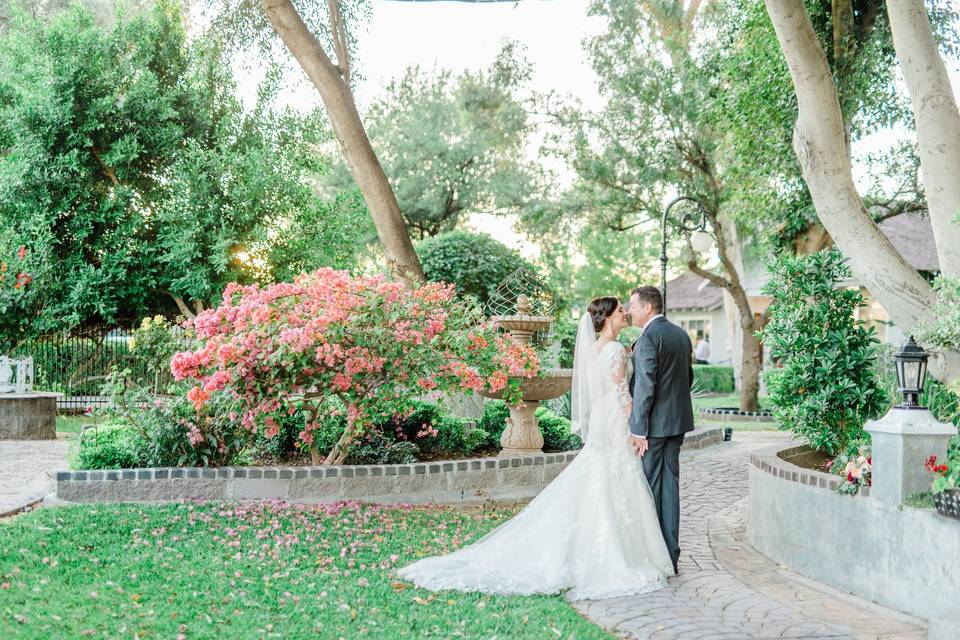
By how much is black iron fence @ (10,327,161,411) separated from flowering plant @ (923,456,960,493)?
1468 cm

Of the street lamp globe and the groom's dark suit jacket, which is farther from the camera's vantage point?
the street lamp globe

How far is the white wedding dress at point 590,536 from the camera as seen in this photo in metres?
5.30

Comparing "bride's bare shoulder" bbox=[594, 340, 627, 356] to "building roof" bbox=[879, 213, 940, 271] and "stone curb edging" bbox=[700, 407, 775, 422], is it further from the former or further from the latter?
"building roof" bbox=[879, 213, 940, 271]

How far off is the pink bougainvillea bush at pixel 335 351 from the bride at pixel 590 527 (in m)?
1.74

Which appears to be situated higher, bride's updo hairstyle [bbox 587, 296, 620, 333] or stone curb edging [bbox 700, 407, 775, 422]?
bride's updo hairstyle [bbox 587, 296, 620, 333]

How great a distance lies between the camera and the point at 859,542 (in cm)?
523

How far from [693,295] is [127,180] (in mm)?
26948

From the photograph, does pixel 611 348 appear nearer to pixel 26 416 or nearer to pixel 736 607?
pixel 736 607

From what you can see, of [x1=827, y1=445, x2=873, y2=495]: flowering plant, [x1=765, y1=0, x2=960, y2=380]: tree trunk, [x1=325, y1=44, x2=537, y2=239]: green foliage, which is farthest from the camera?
[x1=325, y1=44, x2=537, y2=239]: green foliage

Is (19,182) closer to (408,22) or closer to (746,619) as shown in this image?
(408,22)

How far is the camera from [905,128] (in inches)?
545

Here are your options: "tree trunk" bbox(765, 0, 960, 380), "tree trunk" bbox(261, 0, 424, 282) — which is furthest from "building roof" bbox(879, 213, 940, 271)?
"tree trunk" bbox(765, 0, 960, 380)

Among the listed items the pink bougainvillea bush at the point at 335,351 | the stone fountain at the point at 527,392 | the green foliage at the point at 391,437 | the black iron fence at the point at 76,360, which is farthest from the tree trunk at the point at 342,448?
the black iron fence at the point at 76,360

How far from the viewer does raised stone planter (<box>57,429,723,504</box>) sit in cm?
742
